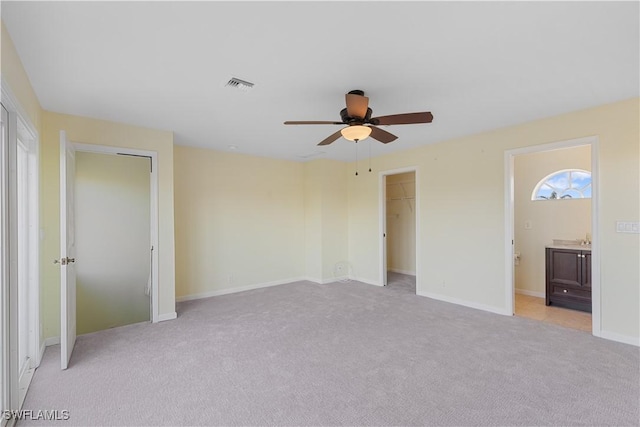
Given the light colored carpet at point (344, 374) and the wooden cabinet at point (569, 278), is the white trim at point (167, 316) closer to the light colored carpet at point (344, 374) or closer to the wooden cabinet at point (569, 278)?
the light colored carpet at point (344, 374)

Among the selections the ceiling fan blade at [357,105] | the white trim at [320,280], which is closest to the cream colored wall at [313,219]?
the white trim at [320,280]

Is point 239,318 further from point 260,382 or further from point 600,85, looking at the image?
point 600,85

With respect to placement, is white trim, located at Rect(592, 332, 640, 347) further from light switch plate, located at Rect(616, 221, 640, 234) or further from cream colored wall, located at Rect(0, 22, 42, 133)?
cream colored wall, located at Rect(0, 22, 42, 133)

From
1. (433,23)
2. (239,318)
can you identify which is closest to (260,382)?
(239,318)

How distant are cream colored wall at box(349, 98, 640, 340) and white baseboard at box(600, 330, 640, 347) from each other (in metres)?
0.02

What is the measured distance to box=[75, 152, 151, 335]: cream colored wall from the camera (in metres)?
3.91

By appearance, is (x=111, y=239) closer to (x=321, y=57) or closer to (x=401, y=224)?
(x=321, y=57)

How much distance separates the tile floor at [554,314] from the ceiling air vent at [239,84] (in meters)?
4.19

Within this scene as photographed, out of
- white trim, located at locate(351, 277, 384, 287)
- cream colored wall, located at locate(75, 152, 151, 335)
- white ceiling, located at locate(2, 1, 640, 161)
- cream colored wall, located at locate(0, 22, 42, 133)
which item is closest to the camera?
white ceiling, located at locate(2, 1, 640, 161)

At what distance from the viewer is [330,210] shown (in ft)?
19.5

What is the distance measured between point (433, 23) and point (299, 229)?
Result: 4661 mm

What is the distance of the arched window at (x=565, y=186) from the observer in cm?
447

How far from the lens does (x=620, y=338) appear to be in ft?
10.1

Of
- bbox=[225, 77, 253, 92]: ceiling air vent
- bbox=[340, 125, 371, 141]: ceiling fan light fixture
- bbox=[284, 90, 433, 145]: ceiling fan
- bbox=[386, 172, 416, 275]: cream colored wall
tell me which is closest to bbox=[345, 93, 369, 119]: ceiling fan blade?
bbox=[284, 90, 433, 145]: ceiling fan
